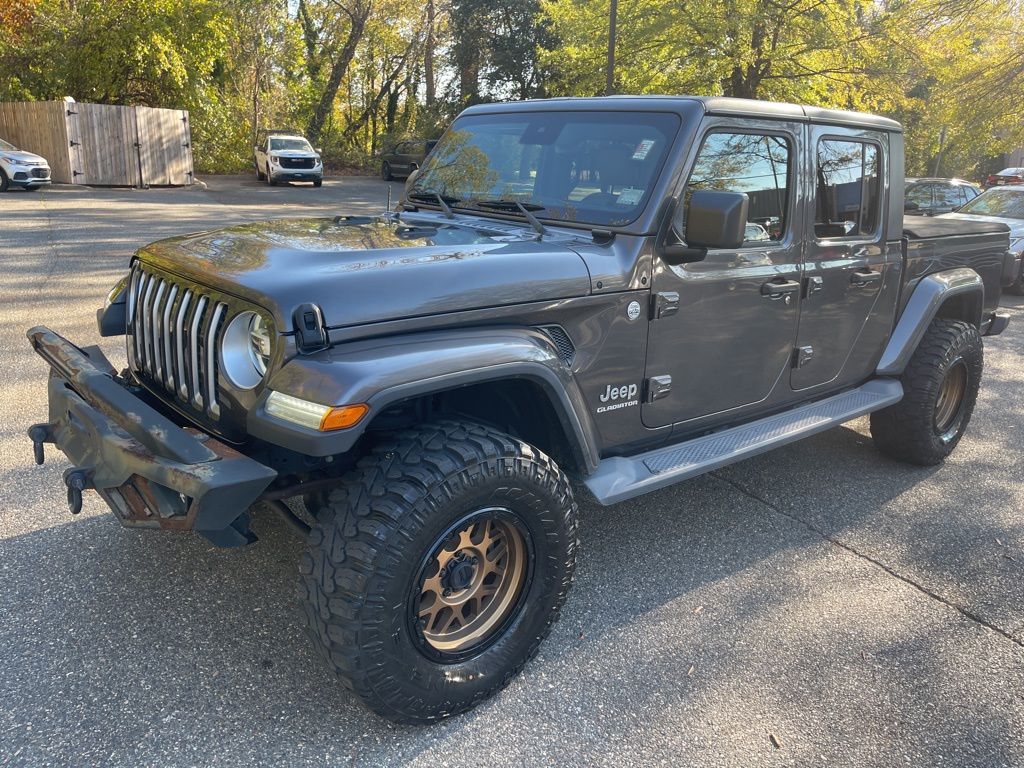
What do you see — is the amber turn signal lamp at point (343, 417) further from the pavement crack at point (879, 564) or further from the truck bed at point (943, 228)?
the truck bed at point (943, 228)

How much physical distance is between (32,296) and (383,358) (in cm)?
728

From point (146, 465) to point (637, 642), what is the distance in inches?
73.2

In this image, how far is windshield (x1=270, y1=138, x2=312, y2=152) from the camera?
966 inches

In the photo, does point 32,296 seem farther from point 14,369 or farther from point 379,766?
point 379,766

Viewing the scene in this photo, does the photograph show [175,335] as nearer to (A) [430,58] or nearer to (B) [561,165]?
(B) [561,165]

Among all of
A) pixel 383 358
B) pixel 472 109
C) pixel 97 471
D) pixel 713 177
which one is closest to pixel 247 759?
pixel 97 471

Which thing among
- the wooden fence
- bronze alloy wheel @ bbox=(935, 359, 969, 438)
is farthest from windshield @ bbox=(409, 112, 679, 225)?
the wooden fence

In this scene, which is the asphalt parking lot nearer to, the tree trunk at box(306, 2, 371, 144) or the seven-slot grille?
the seven-slot grille

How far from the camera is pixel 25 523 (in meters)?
3.53

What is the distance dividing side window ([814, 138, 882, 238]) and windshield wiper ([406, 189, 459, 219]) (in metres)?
1.71

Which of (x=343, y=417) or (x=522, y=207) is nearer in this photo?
(x=343, y=417)

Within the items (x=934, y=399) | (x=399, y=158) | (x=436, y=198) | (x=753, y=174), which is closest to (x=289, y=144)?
(x=399, y=158)

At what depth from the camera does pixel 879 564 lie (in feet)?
12.1

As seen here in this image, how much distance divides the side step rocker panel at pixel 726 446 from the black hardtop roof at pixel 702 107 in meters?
1.38
